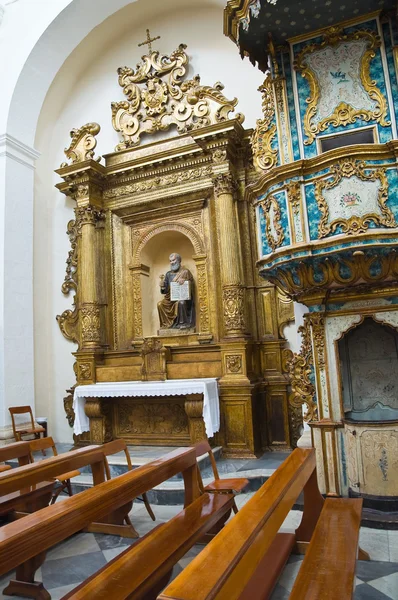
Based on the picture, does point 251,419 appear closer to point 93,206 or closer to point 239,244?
point 239,244

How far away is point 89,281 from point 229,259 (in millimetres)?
2291

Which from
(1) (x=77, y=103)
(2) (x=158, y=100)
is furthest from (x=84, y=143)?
(1) (x=77, y=103)

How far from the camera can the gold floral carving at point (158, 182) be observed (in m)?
6.93

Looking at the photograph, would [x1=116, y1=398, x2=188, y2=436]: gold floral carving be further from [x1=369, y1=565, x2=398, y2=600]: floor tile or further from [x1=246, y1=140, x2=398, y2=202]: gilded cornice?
[x1=369, y1=565, x2=398, y2=600]: floor tile

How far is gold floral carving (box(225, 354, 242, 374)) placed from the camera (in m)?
6.01

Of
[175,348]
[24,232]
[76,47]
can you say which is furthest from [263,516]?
[76,47]

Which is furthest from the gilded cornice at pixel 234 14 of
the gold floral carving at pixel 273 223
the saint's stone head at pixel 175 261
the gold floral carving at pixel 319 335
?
the saint's stone head at pixel 175 261

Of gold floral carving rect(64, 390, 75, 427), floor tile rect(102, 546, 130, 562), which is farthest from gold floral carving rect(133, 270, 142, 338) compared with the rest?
floor tile rect(102, 546, 130, 562)

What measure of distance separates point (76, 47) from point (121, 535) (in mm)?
7728

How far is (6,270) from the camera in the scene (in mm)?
7273

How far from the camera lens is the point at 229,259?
632 cm

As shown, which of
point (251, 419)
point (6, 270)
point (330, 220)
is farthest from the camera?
point (6, 270)

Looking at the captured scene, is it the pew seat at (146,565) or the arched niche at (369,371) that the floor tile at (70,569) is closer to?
the pew seat at (146,565)

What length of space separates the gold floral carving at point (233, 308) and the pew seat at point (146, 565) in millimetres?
3482
